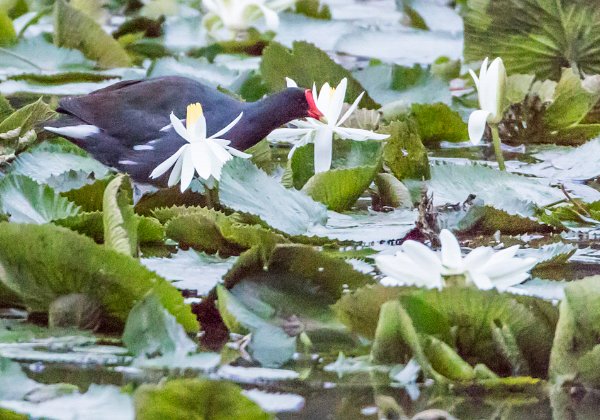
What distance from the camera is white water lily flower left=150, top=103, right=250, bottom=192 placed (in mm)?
1836

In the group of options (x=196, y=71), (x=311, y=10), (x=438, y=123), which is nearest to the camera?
(x=438, y=123)

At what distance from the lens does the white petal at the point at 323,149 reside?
2.05m

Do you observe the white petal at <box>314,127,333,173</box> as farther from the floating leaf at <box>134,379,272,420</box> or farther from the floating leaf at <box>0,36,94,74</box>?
the floating leaf at <box>0,36,94,74</box>

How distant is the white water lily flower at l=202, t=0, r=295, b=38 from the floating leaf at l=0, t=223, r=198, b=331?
2.28 m

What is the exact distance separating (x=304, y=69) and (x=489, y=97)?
0.78 meters

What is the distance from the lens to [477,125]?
6.64 feet

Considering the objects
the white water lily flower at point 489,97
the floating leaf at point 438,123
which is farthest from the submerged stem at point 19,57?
the white water lily flower at point 489,97

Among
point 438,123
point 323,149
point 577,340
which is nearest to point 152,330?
point 577,340

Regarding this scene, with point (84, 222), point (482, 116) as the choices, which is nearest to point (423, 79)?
point (482, 116)

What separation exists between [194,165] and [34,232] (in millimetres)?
449

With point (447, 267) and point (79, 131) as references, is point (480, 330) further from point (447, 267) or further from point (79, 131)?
point (79, 131)

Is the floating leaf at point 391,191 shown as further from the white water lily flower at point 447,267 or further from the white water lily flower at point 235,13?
the white water lily flower at point 235,13

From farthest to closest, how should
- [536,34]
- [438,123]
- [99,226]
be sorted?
[536,34] → [438,123] → [99,226]

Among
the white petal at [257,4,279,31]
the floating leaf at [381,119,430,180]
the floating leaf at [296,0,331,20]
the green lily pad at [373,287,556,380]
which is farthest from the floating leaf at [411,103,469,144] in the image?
the floating leaf at [296,0,331,20]
